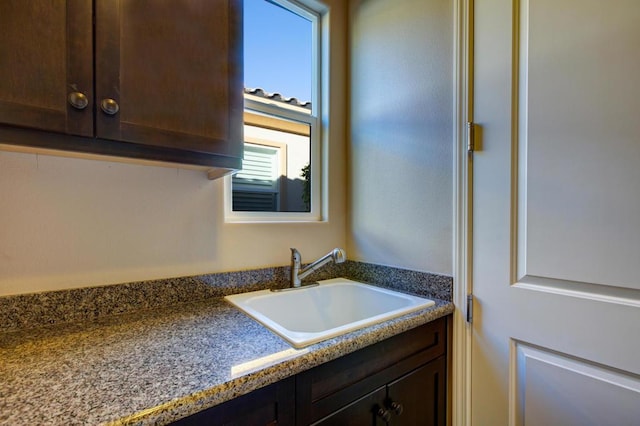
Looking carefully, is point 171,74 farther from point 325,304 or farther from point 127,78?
point 325,304

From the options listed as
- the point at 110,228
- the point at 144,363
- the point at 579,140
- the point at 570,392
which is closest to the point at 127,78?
the point at 110,228

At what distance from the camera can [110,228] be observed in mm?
998

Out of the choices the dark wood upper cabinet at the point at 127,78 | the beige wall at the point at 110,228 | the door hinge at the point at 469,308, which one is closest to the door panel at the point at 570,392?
the door hinge at the point at 469,308

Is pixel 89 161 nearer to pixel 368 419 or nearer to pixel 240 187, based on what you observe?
pixel 240 187

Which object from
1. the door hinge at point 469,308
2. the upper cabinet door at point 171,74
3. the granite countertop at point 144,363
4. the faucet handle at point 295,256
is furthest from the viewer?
the faucet handle at point 295,256

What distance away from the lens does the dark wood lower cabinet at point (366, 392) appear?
2.15 feet

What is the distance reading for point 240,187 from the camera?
54.5 inches

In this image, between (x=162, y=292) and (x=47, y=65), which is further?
(x=162, y=292)

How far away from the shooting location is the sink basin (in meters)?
1.18

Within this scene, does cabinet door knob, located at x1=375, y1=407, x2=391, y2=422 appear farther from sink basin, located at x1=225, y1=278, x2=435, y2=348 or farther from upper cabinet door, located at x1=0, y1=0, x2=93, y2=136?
upper cabinet door, located at x1=0, y1=0, x2=93, y2=136

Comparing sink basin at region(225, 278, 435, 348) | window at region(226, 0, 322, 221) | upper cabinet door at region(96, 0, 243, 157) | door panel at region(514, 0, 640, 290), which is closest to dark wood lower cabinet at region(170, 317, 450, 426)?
sink basin at region(225, 278, 435, 348)

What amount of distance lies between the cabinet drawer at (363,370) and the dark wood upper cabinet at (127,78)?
0.68m

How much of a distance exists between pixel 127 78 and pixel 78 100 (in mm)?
127

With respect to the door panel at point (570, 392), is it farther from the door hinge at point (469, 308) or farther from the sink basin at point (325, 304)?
the sink basin at point (325, 304)
